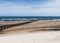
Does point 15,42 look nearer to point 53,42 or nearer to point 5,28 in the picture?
point 53,42

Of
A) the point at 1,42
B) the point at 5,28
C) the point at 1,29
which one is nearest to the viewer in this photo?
the point at 1,42

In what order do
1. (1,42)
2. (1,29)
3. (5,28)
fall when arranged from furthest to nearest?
(5,28), (1,29), (1,42)

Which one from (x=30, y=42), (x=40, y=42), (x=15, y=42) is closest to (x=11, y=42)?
(x=15, y=42)

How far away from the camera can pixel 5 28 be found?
606 inches

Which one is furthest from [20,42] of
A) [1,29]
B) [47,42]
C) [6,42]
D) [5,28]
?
[5,28]

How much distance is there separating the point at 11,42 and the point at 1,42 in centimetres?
56

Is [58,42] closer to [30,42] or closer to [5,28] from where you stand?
[30,42]

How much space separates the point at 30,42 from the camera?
899 centimetres

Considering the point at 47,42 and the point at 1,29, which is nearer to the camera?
the point at 47,42

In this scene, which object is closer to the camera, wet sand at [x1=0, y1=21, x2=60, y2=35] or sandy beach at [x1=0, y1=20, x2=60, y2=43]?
sandy beach at [x1=0, y1=20, x2=60, y2=43]

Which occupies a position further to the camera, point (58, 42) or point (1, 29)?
point (1, 29)

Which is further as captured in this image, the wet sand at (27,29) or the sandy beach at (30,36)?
the wet sand at (27,29)

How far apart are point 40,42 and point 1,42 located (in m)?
2.22

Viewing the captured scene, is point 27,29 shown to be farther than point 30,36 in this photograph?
Yes
